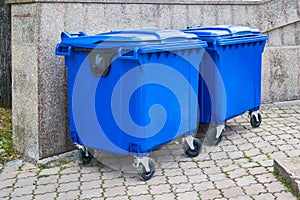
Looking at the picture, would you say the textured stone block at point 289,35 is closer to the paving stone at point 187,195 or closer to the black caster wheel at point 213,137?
the black caster wheel at point 213,137

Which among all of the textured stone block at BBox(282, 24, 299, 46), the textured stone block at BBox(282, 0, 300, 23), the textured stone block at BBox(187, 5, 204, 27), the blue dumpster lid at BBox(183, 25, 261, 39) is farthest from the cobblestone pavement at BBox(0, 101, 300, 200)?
the textured stone block at BBox(282, 0, 300, 23)

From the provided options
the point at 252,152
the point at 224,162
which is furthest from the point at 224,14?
the point at 224,162

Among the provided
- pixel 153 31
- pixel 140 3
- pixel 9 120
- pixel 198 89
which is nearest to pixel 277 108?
pixel 198 89

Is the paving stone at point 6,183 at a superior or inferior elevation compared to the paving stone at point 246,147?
inferior

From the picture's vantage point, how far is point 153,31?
4266 millimetres

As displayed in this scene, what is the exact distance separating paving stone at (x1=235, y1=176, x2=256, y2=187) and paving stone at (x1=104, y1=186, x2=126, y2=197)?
104 centimetres

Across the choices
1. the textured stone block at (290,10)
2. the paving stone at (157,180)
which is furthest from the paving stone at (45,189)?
the textured stone block at (290,10)

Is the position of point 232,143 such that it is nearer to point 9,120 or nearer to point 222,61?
point 222,61

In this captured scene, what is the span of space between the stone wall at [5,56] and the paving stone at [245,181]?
366 centimetres

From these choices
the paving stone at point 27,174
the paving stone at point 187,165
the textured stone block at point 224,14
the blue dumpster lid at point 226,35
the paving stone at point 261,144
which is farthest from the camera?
the textured stone block at point 224,14

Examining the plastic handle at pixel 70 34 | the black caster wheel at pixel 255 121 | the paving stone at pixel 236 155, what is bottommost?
the paving stone at pixel 236 155

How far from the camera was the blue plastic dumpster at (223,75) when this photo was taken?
200 inches

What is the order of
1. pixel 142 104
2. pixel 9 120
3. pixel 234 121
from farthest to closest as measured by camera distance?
pixel 234 121, pixel 9 120, pixel 142 104

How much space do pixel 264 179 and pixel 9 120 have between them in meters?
3.46
